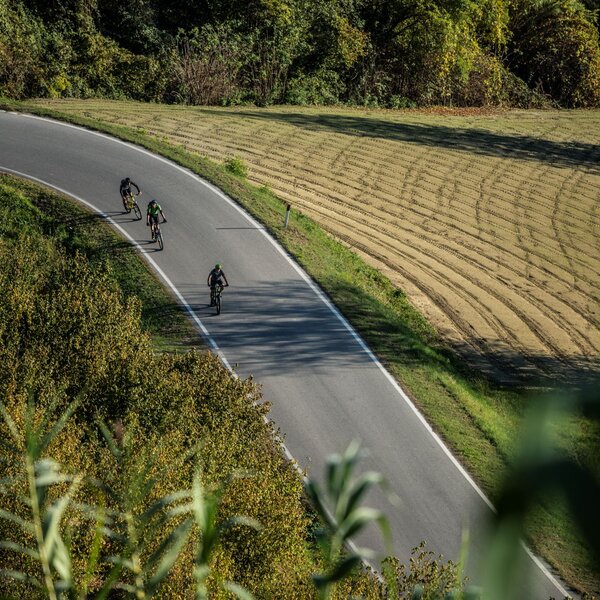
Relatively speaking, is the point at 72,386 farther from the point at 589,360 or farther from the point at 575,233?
the point at 575,233

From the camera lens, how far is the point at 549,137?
4938 centimetres

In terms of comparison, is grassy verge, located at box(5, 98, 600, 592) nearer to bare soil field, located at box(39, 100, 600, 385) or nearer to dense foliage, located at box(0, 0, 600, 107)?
bare soil field, located at box(39, 100, 600, 385)

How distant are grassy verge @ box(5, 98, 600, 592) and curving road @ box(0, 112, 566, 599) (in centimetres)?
42

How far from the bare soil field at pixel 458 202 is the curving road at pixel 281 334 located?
441cm

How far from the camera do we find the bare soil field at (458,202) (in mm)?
25922

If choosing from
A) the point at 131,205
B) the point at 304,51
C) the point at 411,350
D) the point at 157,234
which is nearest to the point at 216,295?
the point at 157,234

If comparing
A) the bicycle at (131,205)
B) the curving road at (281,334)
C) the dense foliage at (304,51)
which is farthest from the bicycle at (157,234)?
the dense foliage at (304,51)

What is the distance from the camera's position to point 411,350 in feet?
71.4

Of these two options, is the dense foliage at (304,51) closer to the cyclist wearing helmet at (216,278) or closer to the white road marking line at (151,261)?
the white road marking line at (151,261)

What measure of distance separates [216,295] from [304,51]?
3320 centimetres

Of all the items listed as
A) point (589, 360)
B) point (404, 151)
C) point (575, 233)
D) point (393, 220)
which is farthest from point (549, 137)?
point (589, 360)

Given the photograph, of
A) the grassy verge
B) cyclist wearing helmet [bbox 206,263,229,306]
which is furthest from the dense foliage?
cyclist wearing helmet [bbox 206,263,229,306]

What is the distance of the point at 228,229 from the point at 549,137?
94.9 feet

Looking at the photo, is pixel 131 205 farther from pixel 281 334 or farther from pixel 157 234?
pixel 281 334
